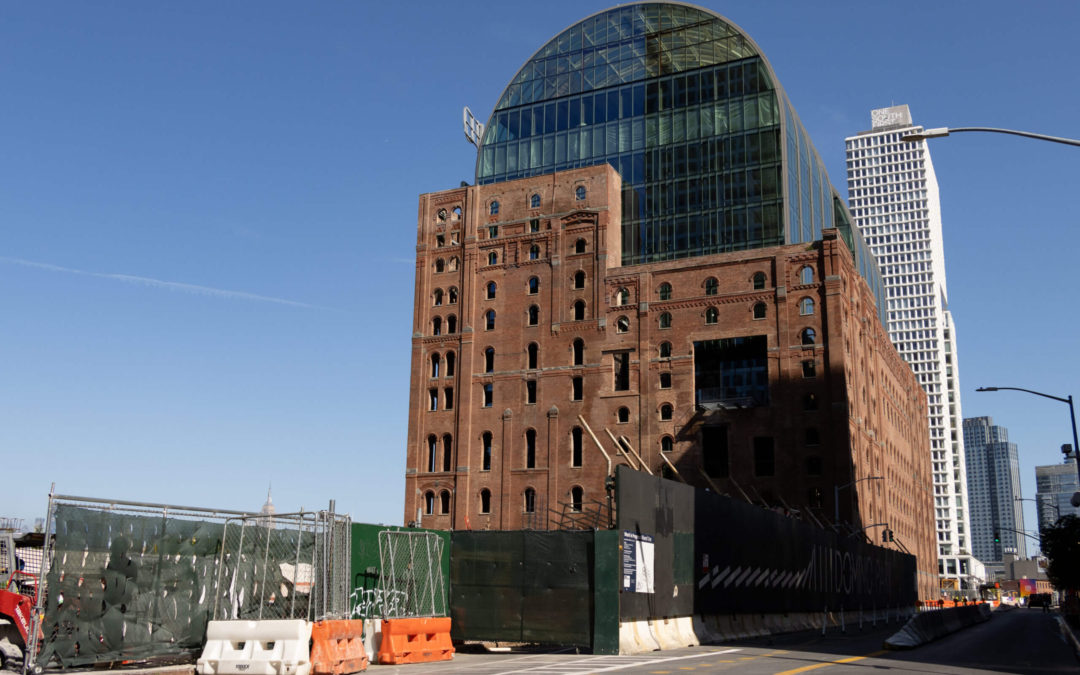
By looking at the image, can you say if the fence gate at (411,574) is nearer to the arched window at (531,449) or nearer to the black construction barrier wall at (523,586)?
the black construction barrier wall at (523,586)

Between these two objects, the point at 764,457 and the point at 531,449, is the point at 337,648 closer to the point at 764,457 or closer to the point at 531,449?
the point at 764,457

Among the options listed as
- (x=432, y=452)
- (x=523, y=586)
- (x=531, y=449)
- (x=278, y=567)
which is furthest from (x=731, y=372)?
(x=278, y=567)

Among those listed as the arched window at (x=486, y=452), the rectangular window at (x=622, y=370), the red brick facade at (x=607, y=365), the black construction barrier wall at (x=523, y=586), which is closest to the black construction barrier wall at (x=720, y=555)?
the black construction barrier wall at (x=523, y=586)

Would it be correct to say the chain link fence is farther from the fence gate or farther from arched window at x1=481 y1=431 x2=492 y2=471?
arched window at x1=481 y1=431 x2=492 y2=471

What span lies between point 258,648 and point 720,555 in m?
18.3

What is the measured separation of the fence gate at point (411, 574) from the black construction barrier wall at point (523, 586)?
3.06 feet

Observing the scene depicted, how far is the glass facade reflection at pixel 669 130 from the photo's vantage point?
76.1 metres

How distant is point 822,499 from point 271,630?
52.3 metres

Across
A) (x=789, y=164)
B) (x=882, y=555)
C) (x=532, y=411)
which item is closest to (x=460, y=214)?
(x=532, y=411)

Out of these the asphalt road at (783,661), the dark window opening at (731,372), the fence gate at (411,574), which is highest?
the dark window opening at (731,372)

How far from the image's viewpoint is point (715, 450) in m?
68.5

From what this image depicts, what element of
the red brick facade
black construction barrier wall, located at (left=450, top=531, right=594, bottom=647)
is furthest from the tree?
black construction barrier wall, located at (left=450, top=531, right=594, bottom=647)

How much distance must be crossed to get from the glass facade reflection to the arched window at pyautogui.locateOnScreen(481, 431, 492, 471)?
57.9ft

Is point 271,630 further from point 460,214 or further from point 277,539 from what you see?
point 460,214
